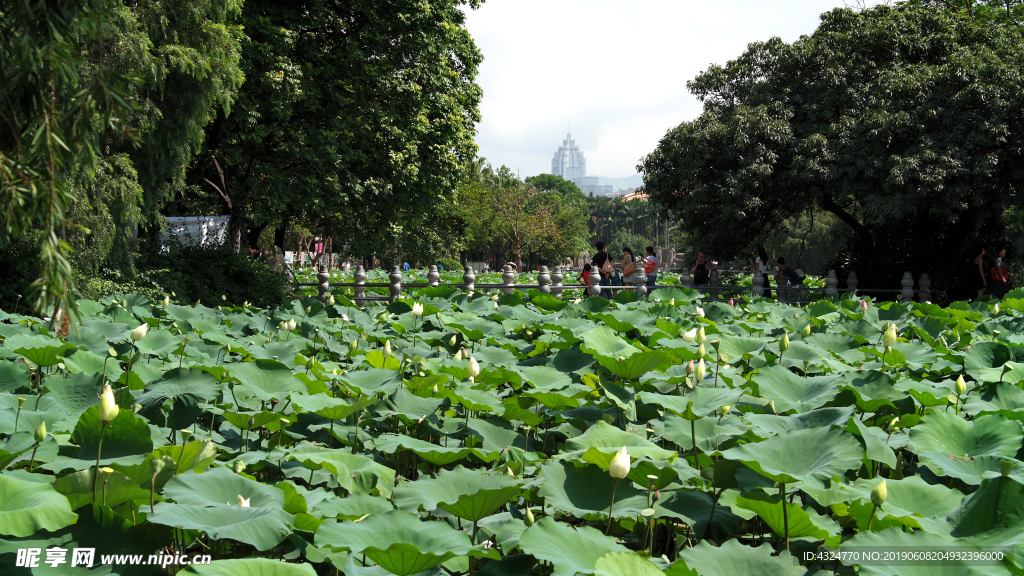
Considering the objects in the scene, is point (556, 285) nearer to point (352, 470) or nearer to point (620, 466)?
point (352, 470)

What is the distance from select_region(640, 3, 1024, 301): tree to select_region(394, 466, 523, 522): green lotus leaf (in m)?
11.4

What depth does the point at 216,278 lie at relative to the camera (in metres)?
9.13

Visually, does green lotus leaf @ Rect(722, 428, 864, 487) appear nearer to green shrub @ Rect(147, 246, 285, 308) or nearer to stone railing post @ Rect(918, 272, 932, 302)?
green shrub @ Rect(147, 246, 285, 308)

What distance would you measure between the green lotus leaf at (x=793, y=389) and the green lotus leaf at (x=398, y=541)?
62.5 inches

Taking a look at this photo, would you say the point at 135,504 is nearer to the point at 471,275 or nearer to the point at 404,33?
the point at 471,275

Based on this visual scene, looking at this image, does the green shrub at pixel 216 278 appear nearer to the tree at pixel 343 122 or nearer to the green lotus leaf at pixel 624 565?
the tree at pixel 343 122

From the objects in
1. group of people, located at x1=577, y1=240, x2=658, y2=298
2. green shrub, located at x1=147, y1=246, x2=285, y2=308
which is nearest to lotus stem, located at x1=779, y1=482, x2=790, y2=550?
green shrub, located at x1=147, y1=246, x2=285, y2=308

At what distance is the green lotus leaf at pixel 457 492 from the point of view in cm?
151

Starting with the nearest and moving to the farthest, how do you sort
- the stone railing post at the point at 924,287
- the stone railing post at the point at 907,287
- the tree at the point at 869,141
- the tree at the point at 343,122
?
the tree at the point at 869,141
the stone railing post at the point at 907,287
the tree at the point at 343,122
the stone railing post at the point at 924,287

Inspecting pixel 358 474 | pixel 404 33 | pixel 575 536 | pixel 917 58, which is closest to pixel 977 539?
pixel 575 536

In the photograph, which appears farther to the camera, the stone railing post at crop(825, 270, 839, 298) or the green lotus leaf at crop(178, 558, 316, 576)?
the stone railing post at crop(825, 270, 839, 298)

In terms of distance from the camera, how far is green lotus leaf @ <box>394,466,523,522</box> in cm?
151

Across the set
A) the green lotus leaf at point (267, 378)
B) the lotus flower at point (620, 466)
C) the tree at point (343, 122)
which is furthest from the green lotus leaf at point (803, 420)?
the tree at point (343, 122)

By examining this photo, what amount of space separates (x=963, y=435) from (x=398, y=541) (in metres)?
1.79
